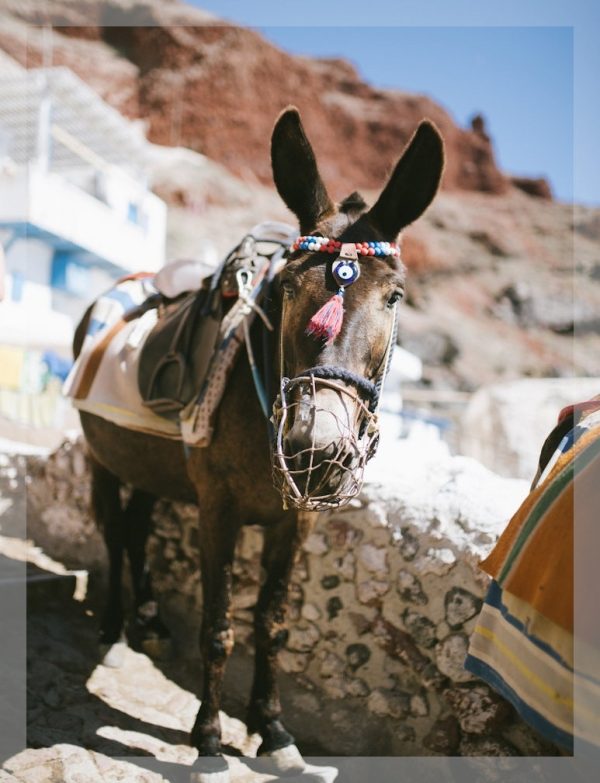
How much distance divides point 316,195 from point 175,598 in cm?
281

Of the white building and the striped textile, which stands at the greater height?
the white building

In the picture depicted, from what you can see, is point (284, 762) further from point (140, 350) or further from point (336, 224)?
point (336, 224)

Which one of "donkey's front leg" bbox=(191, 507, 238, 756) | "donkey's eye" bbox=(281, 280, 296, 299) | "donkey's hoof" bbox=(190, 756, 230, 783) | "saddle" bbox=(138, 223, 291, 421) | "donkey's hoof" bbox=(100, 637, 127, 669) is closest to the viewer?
"donkey's eye" bbox=(281, 280, 296, 299)

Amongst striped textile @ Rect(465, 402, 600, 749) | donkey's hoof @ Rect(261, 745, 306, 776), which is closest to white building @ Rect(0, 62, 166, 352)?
donkey's hoof @ Rect(261, 745, 306, 776)

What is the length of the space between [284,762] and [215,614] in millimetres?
714

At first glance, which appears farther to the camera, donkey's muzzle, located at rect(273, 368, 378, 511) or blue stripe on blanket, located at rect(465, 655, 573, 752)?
donkey's muzzle, located at rect(273, 368, 378, 511)

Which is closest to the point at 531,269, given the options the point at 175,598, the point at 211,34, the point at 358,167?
the point at 358,167

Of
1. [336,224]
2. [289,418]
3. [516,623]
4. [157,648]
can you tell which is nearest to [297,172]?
[336,224]

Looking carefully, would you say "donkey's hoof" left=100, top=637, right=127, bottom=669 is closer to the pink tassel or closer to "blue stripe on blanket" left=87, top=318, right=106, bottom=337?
"blue stripe on blanket" left=87, top=318, right=106, bottom=337

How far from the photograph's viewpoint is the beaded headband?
1.82m

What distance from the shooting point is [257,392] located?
2445 millimetres

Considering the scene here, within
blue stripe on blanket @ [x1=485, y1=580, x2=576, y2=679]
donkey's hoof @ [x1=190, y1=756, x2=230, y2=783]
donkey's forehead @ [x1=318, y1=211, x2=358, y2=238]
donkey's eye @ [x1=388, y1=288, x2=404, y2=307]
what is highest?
donkey's forehead @ [x1=318, y1=211, x2=358, y2=238]

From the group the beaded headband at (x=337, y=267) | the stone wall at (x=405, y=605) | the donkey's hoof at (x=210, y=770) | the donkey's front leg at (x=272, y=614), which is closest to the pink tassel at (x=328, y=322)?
the beaded headband at (x=337, y=267)

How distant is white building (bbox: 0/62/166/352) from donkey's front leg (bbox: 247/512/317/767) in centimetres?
1089
